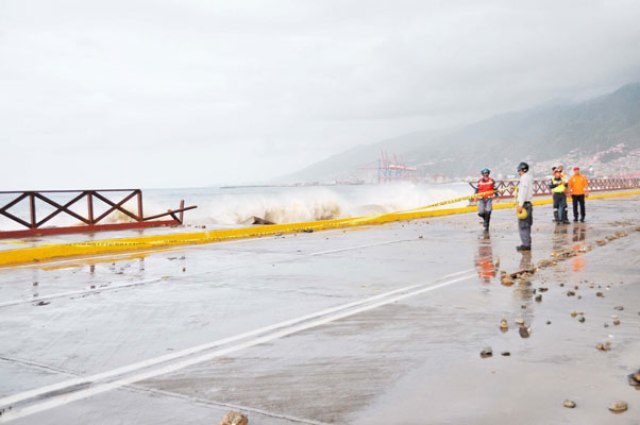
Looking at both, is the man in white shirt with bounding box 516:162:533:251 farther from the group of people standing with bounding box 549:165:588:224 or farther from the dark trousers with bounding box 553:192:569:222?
the dark trousers with bounding box 553:192:569:222

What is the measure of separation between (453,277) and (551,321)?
3169mm

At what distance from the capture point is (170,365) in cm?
513

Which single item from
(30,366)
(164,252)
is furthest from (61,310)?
(164,252)

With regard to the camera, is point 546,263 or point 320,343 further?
point 546,263

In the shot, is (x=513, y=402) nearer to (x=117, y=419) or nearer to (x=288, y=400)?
(x=288, y=400)

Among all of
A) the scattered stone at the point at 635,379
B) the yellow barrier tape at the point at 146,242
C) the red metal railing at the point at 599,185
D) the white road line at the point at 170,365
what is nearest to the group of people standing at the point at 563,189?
the yellow barrier tape at the point at 146,242

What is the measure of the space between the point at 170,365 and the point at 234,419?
1.47 meters

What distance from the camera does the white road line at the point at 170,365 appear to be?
429 centimetres

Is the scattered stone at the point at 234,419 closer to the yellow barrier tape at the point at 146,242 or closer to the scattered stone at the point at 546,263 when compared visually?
the scattered stone at the point at 546,263

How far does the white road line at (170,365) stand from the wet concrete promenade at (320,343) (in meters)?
0.02

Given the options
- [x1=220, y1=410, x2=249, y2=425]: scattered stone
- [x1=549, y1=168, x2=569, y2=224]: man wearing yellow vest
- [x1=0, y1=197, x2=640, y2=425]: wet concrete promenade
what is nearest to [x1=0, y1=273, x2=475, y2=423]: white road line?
[x1=0, y1=197, x2=640, y2=425]: wet concrete promenade

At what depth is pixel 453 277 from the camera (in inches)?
380

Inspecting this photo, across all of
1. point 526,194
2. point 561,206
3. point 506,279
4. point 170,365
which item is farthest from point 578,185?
point 170,365

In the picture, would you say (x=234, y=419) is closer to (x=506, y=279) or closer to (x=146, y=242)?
(x=506, y=279)
